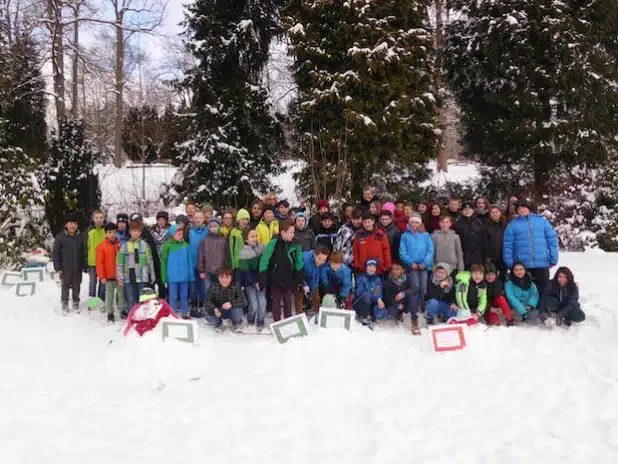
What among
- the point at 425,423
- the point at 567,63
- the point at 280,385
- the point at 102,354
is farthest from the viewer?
the point at 567,63

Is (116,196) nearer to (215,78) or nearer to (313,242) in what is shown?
(215,78)

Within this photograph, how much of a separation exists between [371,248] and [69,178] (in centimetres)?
937

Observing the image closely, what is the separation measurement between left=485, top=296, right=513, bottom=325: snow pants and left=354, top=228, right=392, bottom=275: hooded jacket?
140 cm

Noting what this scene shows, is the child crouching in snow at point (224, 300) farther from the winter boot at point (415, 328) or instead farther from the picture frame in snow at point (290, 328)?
the winter boot at point (415, 328)

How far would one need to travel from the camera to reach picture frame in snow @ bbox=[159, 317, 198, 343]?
571 centimetres

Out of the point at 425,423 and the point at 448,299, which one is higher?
the point at 448,299

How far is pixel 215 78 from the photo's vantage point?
14008 millimetres

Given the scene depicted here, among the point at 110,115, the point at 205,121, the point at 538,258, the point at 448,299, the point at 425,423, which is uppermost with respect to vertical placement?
the point at 110,115

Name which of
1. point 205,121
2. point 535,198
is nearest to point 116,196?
point 205,121

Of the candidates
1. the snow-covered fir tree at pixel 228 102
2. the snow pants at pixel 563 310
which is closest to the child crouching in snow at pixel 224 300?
the snow pants at pixel 563 310

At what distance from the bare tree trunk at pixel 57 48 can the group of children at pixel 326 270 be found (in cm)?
1017

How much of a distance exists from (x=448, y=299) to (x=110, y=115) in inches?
1426

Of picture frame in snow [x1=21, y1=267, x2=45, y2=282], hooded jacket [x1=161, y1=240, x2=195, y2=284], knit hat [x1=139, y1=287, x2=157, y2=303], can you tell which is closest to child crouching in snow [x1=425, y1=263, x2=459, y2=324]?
hooded jacket [x1=161, y1=240, x2=195, y2=284]

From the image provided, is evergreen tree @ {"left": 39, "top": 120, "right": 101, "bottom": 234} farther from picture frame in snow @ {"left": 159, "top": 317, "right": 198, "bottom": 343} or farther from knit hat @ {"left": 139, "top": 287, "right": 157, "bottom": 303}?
picture frame in snow @ {"left": 159, "top": 317, "right": 198, "bottom": 343}
